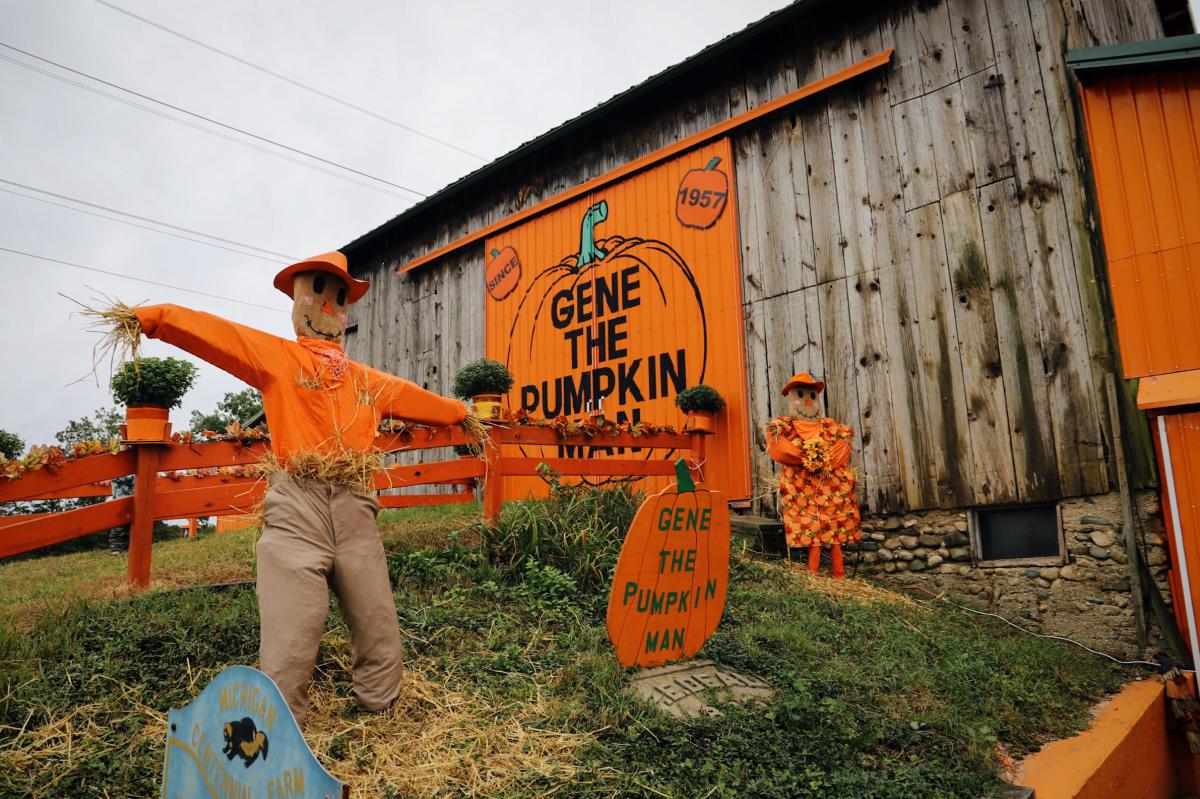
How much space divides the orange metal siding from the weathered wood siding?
253 millimetres

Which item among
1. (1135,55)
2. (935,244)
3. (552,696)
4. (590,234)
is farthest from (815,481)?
(590,234)

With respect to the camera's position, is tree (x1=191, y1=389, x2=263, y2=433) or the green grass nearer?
the green grass

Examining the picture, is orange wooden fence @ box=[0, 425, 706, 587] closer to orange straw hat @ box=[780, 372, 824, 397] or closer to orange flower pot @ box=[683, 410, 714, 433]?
orange flower pot @ box=[683, 410, 714, 433]

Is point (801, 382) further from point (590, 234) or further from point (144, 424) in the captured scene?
point (144, 424)

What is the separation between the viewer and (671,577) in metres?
3.92

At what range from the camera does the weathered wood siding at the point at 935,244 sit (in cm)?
620

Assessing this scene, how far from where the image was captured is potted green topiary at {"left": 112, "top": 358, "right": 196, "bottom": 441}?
466 cm

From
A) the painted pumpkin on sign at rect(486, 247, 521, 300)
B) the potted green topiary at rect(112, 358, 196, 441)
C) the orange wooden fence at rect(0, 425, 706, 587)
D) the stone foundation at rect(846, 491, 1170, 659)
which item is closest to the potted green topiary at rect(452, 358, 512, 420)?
the orange wooden fence at rect(0, 425, 706, 587)

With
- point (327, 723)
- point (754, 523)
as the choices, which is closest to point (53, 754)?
point (327, 723)

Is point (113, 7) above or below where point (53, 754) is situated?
above

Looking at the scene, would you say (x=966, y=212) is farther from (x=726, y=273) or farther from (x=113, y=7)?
(x=113, y=7)

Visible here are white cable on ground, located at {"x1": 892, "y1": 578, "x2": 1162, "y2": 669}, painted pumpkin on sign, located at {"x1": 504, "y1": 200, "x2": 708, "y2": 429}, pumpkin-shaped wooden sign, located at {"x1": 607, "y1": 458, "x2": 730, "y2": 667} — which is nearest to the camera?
pumpkin-shaped wooden sign, located at {"x1": 607, "y1": 458, "x2": 730, "y2": 667}

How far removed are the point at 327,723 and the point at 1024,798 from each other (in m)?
2.87

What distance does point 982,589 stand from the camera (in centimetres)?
642
